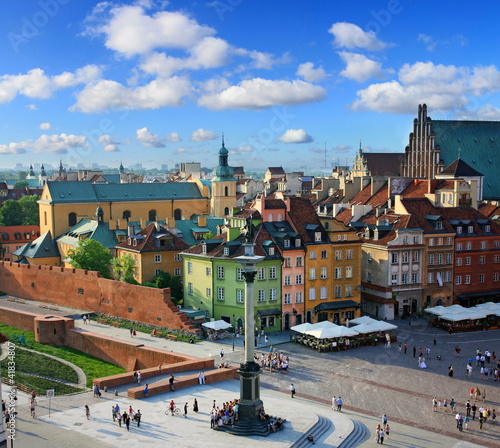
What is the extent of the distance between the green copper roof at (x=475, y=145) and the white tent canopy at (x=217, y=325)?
44.5 metres

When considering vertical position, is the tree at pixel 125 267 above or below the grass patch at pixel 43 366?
above

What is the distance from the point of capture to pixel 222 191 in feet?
309

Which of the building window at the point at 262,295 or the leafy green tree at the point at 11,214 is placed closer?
the building window at the point at 262,295

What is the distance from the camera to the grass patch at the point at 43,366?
41781 mm

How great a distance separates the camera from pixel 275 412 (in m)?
32.8

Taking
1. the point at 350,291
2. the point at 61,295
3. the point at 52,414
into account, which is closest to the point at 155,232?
the point at 61,295

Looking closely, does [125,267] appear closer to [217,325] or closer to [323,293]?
[217,325]

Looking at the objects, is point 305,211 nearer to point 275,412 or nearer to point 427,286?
point 427,286

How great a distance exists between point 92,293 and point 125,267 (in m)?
3.88

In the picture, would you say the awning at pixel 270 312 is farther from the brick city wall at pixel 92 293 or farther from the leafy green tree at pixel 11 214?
the leafy green tree at pixel 11 214

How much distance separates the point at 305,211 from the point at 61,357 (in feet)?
76.2

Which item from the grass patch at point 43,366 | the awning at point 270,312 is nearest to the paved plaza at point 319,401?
the awning at point 270,312

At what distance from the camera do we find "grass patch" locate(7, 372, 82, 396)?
3762 cm

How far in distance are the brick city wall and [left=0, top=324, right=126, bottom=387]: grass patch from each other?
6.13 m
